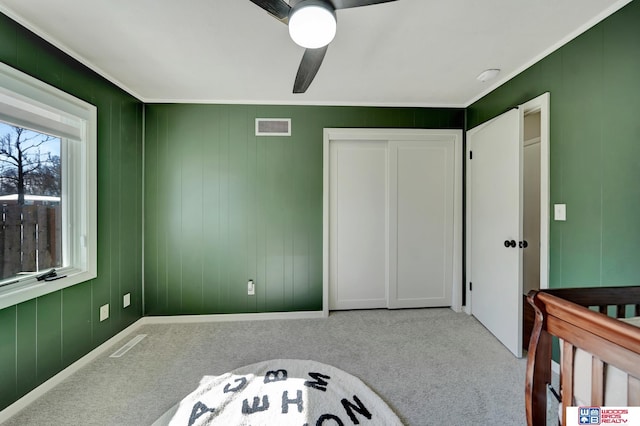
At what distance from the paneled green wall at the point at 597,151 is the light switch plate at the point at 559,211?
3 cm

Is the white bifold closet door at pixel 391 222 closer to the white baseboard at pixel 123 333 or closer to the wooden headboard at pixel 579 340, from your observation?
the white baseboard at pixel 123 333

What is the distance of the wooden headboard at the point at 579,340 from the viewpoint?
→ 2.06ft

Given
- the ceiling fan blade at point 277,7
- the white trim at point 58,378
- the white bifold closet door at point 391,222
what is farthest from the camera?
the white bifold closet door at point 391,222

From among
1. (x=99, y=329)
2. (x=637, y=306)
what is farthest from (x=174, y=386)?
(x=637, y=306)

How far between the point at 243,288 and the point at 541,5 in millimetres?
3167

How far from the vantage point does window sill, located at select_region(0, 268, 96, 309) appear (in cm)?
144

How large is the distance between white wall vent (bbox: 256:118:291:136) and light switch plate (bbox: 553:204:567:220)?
2.39m

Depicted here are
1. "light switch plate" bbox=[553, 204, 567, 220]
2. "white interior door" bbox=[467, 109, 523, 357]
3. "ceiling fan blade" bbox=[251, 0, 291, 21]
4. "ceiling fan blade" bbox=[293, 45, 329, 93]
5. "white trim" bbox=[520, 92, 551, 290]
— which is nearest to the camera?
"ceiling fan blade" bbox=[251, 0, 291, 21]

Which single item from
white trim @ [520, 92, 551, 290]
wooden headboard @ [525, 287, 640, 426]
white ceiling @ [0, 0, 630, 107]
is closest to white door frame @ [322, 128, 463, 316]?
white ceiling @ [0, 0, 630, 107]

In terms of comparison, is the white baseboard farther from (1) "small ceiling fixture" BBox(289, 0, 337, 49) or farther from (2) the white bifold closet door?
(1) "small ceiling fixture" BBox(289, 0, 337, 49)

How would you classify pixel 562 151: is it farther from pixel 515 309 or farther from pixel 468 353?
pixel 468 353

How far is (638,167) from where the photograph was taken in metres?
1.31

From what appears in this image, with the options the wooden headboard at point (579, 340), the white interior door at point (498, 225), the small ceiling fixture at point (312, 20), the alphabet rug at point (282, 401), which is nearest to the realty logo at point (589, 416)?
the wooden headboard at point (579, 340)

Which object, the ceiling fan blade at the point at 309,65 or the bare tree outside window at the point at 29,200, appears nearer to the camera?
the ceiling fan blade at the point at 309,65
